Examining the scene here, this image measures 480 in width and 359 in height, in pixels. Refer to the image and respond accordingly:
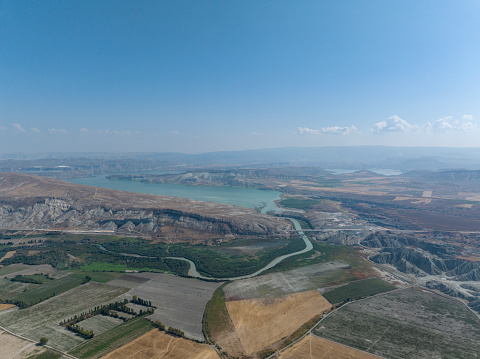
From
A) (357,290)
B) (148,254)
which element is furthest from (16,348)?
(357,290)

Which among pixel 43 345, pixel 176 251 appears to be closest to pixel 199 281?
pixel 176 251

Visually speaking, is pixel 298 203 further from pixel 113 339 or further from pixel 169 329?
pixel 113 339

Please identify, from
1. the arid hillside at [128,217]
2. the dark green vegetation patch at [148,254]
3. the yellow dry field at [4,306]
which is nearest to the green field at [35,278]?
the dark green vegetation patch at [148,254]

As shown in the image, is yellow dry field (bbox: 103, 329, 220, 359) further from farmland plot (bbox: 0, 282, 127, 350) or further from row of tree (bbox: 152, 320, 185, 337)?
farmland plot (bbox: 0, 282, 127, 350)

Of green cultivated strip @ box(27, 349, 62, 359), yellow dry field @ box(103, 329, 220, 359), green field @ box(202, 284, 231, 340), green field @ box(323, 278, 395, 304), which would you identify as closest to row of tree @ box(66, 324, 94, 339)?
green cultivated strip @ box(27, 349, 62, 359)

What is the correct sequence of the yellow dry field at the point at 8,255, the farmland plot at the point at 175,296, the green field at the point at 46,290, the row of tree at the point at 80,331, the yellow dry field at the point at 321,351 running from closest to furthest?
the yellow dry field at the point at 321,351 → the row of tree at the point at 80,331 → the farmland plot at the point at 175,296 → the green field at the point at 46,290 → the yellow dry field at the point at 8,255

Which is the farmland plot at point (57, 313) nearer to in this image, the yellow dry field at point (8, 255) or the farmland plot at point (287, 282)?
the farmland plot at point (287, 282)
